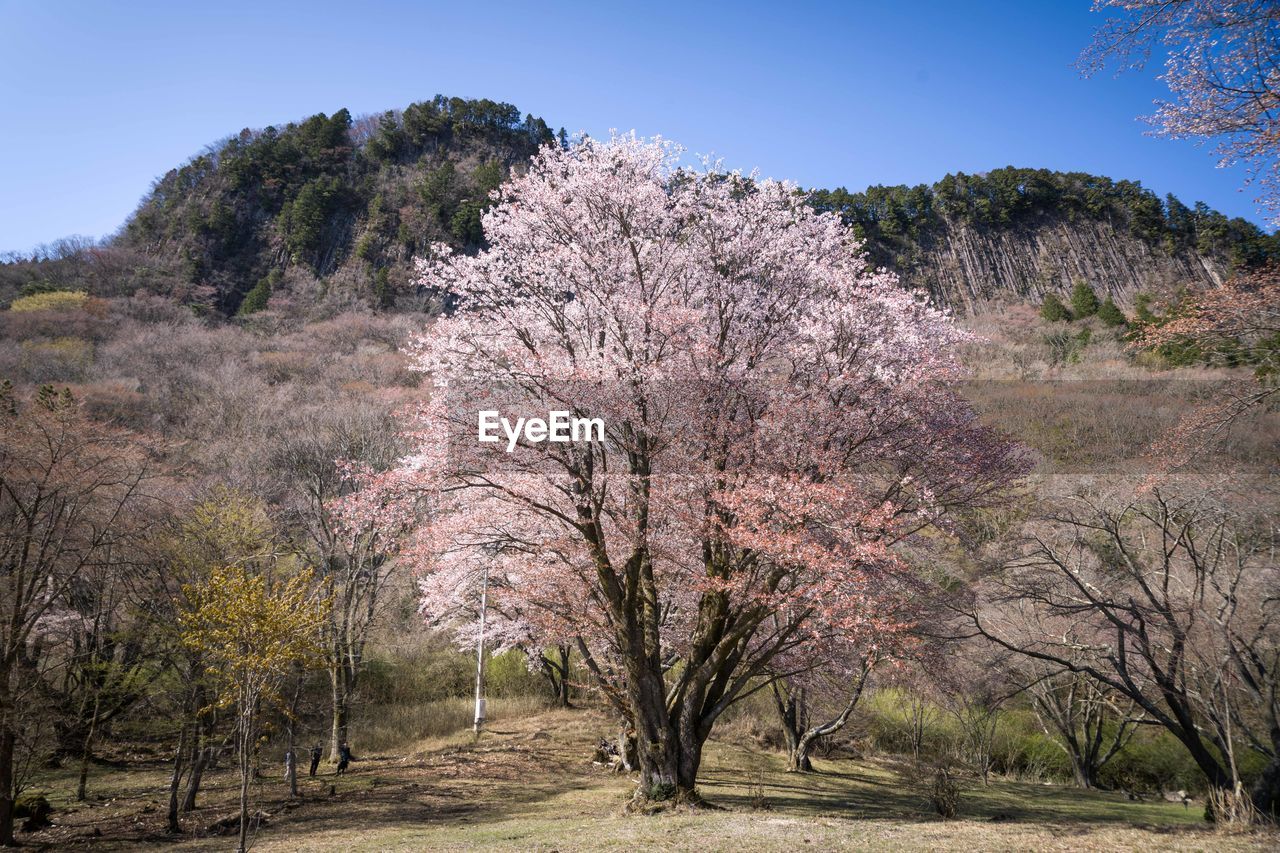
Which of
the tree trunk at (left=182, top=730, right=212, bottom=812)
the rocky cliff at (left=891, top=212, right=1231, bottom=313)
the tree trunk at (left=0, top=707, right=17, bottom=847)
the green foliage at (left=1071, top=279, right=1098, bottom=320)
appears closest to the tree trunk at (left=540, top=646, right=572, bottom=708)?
the tree trunk at (left=182, top=730, right=212, bottom=812)

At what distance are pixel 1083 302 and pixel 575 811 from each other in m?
85.0

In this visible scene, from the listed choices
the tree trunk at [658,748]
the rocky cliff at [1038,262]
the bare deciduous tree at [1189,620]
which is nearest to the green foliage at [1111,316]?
the rocky cliff at [1038,262]

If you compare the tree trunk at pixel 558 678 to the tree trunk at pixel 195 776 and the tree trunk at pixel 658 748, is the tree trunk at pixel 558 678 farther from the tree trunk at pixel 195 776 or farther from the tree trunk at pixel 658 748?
the tree trunk at pixel 658 748

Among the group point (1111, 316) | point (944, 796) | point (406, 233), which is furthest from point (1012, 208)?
point (944, 796)

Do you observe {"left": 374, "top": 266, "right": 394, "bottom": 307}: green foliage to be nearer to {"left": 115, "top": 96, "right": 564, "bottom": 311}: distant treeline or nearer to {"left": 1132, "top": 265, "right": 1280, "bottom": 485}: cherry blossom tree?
{"left": 115, "top": 96, "right": 564, "bottom": 311}: distant treeline

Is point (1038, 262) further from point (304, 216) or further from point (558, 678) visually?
point (304, 216)

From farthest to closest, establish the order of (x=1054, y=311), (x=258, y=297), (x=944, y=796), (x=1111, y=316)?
(x=258, y=297)
(x=1054, y=311)
(x=1111, y=316)
(x=944, y=796)

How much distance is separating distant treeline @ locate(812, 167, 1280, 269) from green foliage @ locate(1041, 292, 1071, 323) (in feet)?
57.3

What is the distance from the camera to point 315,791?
56.6ft

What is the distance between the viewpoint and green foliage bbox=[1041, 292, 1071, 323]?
253 feet

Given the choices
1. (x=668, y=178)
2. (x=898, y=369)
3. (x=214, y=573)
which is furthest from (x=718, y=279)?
(x=214, y=573)

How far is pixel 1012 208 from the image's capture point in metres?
95.8

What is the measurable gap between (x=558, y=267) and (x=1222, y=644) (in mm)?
15603

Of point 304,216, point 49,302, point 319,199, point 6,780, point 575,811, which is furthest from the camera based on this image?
point 319,199
